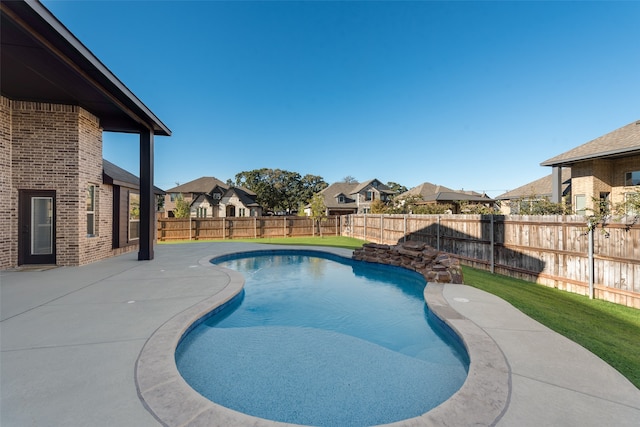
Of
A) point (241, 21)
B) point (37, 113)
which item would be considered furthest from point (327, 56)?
point (37, 113)

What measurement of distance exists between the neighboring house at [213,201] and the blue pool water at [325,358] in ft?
101

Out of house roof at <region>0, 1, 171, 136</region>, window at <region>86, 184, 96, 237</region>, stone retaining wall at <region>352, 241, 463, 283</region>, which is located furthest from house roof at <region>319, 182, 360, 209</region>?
house roof at <region>0, 1, 171, 136</region>

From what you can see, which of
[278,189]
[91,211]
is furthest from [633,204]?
[278,189]

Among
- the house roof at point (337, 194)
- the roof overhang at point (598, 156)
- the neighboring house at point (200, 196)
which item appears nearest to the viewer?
the roof overhang at point (598, 156)

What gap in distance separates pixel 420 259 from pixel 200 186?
116 feet

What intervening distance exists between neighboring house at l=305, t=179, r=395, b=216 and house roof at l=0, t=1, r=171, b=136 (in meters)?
30.2

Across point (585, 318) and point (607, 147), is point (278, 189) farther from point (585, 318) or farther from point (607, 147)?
point (585, 318)

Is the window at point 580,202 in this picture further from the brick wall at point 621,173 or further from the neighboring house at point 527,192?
the neighboring house at point 527,192

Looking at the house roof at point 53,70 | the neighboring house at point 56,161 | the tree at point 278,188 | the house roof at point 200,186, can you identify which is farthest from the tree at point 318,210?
the tree at point 278,188

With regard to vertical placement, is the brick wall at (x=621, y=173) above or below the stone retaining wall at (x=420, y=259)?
above

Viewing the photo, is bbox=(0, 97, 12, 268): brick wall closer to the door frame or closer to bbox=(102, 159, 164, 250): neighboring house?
the door frame

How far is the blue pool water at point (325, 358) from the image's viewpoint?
304 centimetres

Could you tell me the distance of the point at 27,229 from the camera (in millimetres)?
8211

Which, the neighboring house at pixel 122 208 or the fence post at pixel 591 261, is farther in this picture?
the neighboring house at pixel 122 208
